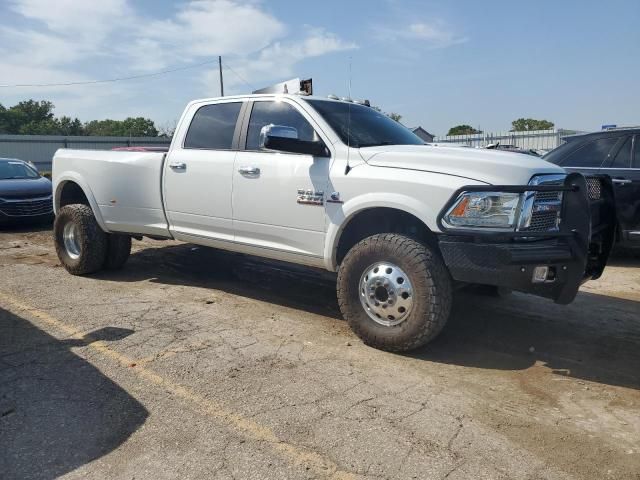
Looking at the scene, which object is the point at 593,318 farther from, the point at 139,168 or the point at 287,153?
the point at 139,168

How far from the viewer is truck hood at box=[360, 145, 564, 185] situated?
12.0ft

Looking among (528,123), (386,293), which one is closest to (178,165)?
(386,293)

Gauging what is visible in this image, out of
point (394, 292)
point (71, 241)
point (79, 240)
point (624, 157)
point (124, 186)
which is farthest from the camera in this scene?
point (624, 157)

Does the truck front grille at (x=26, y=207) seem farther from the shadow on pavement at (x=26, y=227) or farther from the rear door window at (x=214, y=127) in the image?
the rear door window at (x=214, y=127)

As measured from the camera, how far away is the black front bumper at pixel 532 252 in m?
3.59

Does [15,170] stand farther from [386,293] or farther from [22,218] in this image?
[386,293]

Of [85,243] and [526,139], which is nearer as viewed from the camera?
[85,243]

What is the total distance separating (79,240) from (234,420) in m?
4.17

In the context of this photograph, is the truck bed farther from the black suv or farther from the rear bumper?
the black suv

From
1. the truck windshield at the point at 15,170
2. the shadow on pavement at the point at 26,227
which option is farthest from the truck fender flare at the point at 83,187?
the truck windshield at the point at 15,170

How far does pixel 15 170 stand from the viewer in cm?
1151

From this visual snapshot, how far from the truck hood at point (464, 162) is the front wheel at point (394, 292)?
0.56 meters

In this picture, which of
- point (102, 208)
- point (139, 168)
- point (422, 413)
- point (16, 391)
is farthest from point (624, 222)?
point (16, 391)

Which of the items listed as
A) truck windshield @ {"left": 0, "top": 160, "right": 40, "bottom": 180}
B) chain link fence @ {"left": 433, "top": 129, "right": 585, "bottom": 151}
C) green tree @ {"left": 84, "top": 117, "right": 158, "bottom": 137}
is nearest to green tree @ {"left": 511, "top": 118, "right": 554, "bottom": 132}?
chain link fence @ {"left": 433, "top": 129, "right": 585, "bottom": 151}
